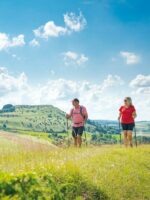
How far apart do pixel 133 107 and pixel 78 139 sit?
3.66 meters

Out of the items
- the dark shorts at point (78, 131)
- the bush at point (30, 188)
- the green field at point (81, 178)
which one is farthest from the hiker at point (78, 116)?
the bush at point (30, 188)

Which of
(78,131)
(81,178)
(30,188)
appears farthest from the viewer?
(78,131)

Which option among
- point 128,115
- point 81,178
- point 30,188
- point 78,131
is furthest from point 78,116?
point 30,188

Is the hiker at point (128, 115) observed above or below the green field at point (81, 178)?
above

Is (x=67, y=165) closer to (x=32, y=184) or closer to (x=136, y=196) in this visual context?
(x=136, y=196)

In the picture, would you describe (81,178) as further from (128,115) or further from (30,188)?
(128,115)

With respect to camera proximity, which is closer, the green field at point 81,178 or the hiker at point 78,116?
the green field at point 81,178

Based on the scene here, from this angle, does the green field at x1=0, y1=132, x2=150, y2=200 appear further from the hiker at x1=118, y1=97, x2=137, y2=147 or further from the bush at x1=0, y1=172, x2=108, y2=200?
the hiker at x1=118, y1=97, x2=137, y2=147

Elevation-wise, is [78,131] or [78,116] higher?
[78,116]

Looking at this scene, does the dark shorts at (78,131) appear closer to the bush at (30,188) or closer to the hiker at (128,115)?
the hiker at (128,115)

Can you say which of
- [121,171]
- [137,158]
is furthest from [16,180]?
[137,158]

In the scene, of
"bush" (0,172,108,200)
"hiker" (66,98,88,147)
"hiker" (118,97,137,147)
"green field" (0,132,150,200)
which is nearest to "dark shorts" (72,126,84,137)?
"hiker" (66,98,88,147)

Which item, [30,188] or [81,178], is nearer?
[30,188]

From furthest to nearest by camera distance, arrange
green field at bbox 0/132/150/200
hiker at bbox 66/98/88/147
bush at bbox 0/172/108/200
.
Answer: hiker at bbox 66/98/88/147 < green field at bbox 0/132/150/200 < bush at bbox 0/172/108/200
